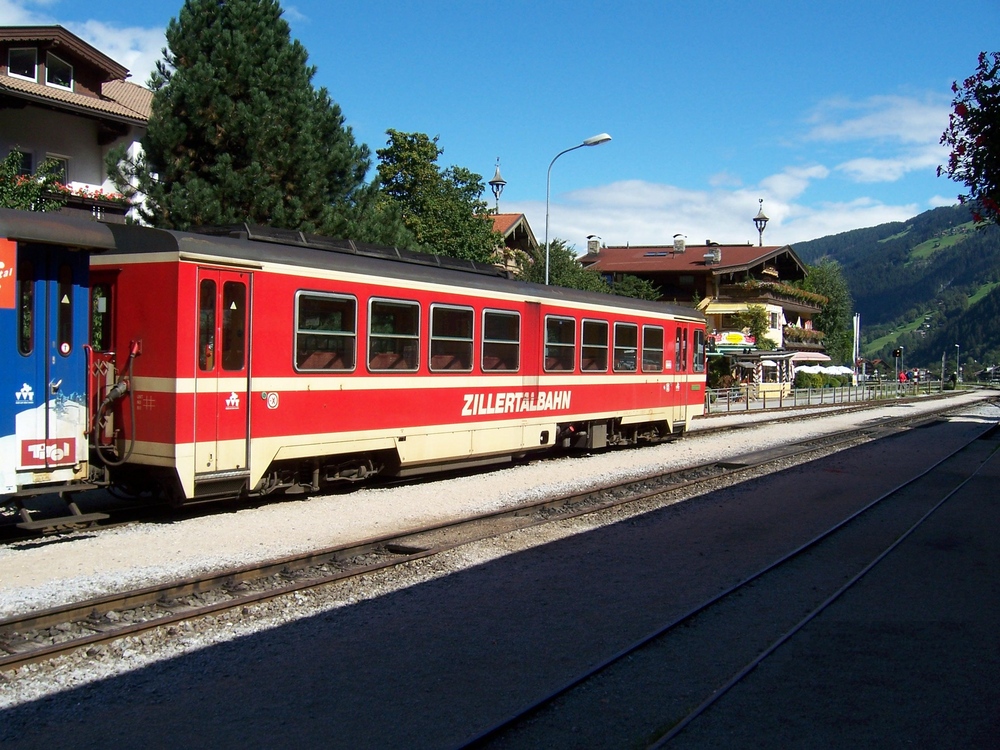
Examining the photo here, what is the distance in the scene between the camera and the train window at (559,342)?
15.4 m

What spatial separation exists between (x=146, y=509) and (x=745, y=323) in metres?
47.7

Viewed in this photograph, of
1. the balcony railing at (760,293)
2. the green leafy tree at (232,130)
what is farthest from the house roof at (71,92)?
the balcony railing at (760,293)

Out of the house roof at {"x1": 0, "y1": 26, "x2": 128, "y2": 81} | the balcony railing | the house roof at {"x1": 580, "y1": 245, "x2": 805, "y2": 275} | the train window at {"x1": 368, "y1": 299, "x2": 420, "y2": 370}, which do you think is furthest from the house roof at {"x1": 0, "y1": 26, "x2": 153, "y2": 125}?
the balcony railing

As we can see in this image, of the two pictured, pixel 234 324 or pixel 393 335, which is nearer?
pixel 234 324

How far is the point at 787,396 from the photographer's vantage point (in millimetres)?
51250

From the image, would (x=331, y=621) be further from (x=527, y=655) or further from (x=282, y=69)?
(x=282, y=69)

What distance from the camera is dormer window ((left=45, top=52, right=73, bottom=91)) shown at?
23.9m

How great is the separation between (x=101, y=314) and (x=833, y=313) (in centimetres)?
8759

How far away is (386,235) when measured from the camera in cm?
2098

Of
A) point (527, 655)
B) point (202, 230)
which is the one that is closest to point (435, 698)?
point (527, 655)

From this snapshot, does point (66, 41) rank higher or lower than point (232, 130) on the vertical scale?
higher

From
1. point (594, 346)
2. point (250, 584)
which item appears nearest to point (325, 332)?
point (250, 584)

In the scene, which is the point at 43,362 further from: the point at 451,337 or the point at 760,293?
the point at 760,293

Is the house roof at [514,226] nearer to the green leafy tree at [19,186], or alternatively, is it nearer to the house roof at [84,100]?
the house roof at [84,100]
